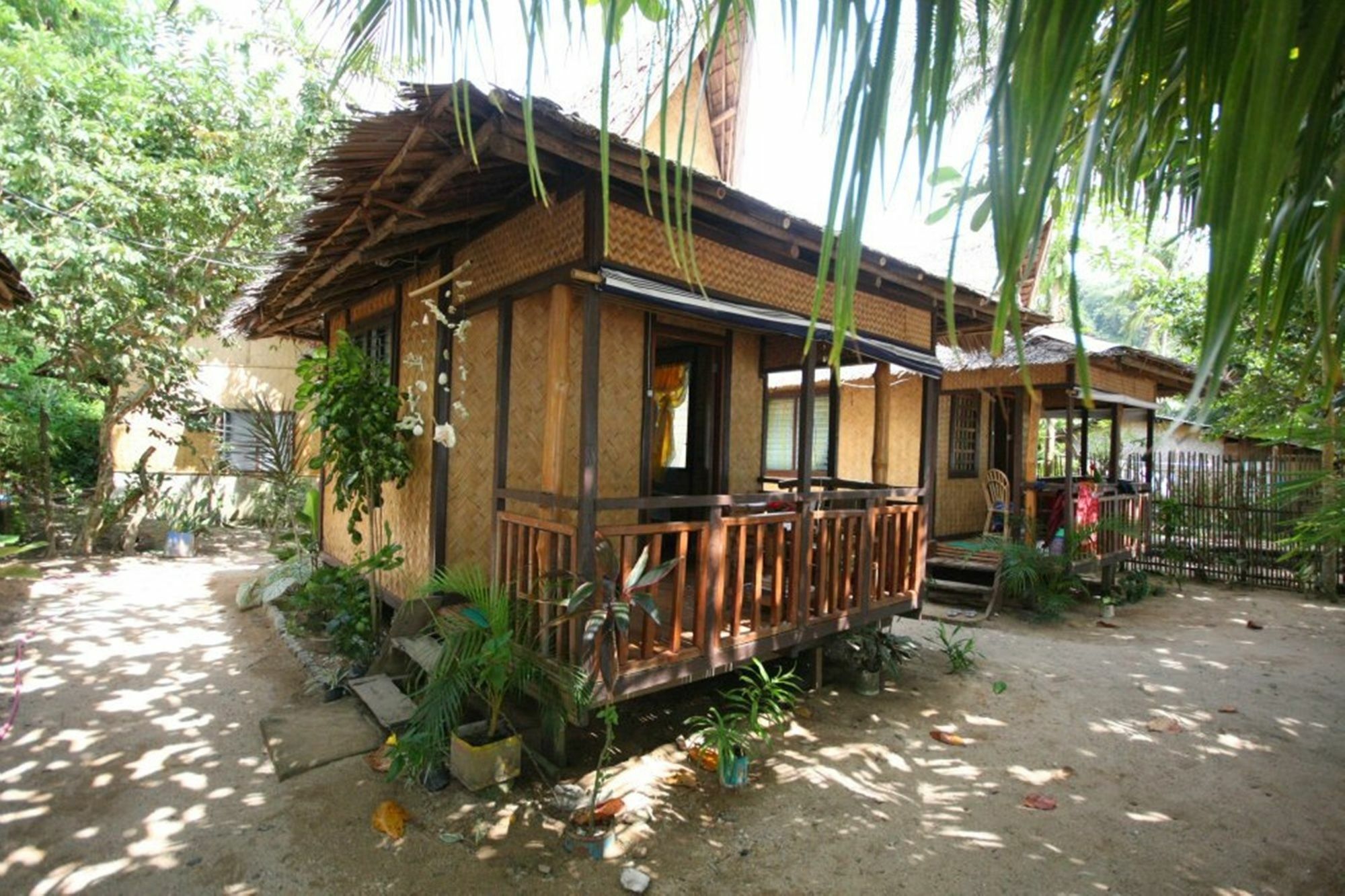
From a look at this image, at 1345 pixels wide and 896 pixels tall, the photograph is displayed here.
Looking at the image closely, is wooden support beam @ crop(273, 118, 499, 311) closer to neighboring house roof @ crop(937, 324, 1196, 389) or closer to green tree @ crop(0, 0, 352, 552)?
green tree @ crop(0, 0, 352, 552)

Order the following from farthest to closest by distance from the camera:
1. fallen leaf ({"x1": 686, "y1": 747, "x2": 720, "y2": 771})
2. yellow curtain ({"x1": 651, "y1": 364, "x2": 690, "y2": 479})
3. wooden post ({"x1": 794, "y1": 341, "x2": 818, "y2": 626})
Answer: yellow curtain ({"x1": 651, "y1": 364, "x2": 690, "y2": 479}) < wooden post ({"x1": 794, "y1": 341, "x2": 818, "y2": 626}) < fallen leaf ({"x1": 686, "y1": 747, "x2": 720, "y2": 771})

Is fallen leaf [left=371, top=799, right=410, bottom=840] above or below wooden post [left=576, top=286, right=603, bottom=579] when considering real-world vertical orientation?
below

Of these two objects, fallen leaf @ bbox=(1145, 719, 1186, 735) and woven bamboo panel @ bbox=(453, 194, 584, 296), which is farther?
fallen leaf @ bbox=(1145, 719, 1186, 735)

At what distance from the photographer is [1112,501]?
30.3ft

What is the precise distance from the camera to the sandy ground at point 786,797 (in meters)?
2.97

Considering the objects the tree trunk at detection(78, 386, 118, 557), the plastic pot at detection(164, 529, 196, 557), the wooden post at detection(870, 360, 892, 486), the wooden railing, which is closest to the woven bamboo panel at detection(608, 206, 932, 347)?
the wooden post at detection(870, 360, 892, 486)

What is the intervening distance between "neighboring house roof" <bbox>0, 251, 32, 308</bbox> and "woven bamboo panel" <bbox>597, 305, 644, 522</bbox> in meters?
4.33

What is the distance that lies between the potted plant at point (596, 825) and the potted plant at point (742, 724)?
604mm

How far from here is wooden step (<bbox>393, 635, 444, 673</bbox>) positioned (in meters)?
4.41

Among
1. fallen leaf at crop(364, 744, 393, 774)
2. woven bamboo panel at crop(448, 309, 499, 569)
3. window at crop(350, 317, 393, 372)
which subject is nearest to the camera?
fallen leaf at crop(364, 744, 393, 774)

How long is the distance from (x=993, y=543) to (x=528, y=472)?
20.4 feet

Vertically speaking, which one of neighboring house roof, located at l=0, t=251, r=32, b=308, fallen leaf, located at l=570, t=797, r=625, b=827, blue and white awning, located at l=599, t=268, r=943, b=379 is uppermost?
neighboring house roof, located at l=0, t=251, r=32, b=308

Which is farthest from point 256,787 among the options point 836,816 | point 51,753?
point 836,816

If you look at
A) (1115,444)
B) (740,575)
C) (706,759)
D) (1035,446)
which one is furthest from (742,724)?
(1115,444)
